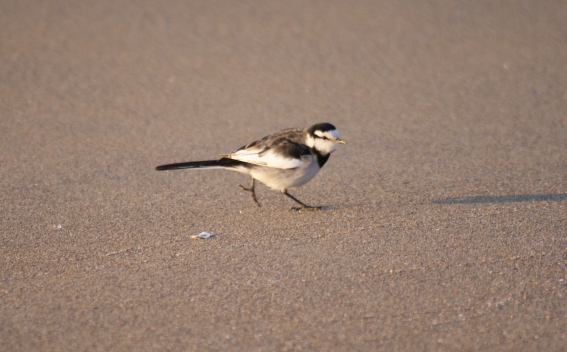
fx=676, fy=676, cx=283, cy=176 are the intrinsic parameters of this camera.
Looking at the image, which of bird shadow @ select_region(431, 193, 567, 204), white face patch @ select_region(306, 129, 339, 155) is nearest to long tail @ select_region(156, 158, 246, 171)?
Answer: white face patch @ select_region(306, 129, 339, 155)

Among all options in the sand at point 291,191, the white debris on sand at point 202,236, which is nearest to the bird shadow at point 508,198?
the sand at point 291,191

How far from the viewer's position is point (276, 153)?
5891 millimetres

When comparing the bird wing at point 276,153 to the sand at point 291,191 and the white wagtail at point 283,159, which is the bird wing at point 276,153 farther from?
the sand at point 291,191

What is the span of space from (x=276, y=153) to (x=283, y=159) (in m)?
0.09

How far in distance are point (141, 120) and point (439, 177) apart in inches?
140

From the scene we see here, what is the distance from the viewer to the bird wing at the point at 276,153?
584 centimetres

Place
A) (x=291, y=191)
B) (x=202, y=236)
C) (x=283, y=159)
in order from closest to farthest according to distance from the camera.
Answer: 1. (x=202, y=236)
2. (x=283, y=159)
3. (x=291, y=191)

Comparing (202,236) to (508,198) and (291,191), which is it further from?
(508,198)

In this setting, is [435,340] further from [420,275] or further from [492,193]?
[492,193]

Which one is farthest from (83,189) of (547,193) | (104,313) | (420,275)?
(547,193)

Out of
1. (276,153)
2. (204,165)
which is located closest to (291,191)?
(276,153)

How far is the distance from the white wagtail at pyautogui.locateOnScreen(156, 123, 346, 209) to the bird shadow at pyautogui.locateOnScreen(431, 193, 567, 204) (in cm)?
111

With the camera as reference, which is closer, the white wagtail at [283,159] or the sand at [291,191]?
the sand at [291,191]

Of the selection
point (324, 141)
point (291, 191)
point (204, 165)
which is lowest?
point (291, 191)
